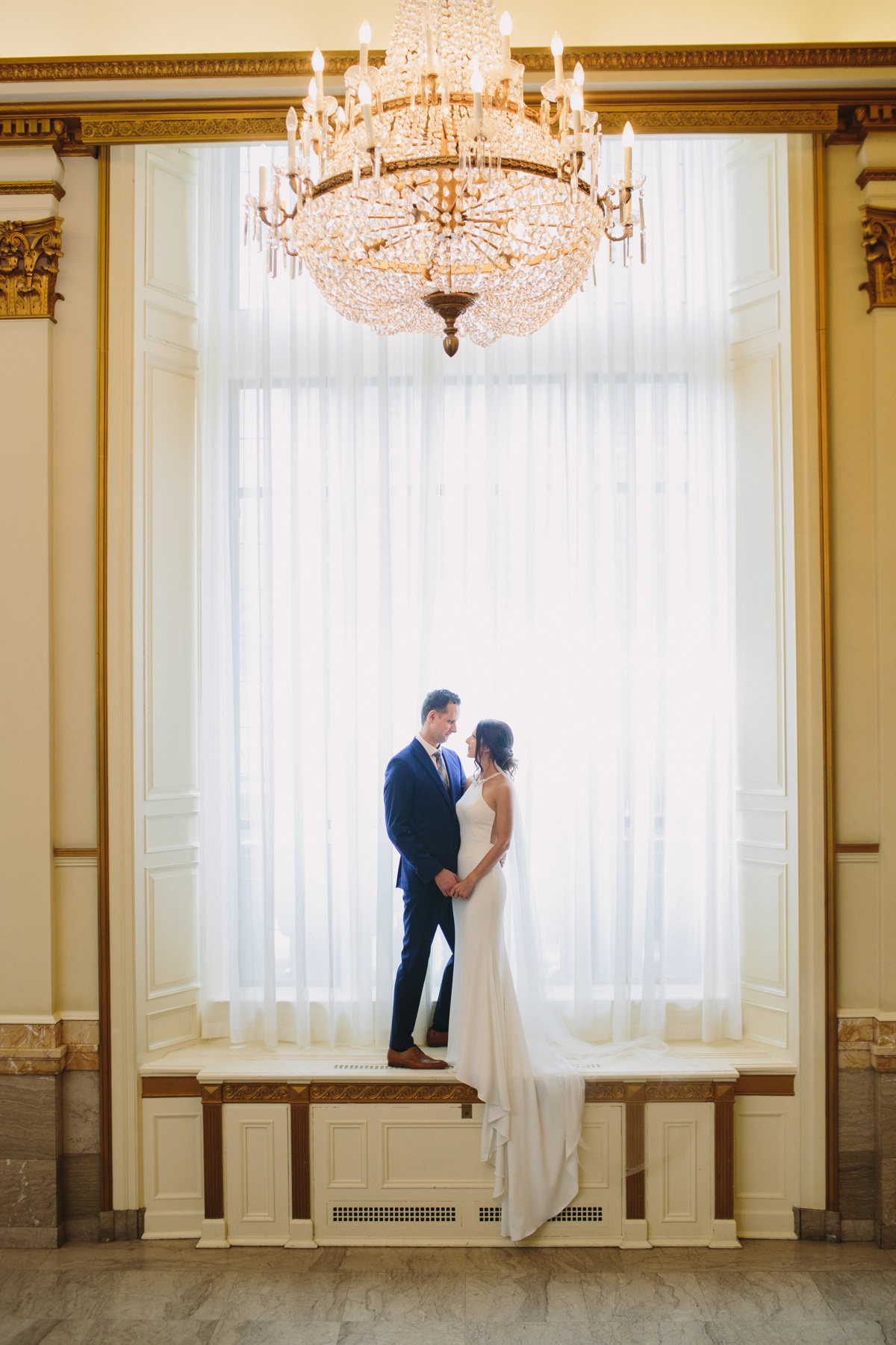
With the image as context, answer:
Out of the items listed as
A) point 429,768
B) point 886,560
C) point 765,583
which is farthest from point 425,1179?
point 886,560

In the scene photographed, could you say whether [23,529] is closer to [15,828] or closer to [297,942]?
[15,828]

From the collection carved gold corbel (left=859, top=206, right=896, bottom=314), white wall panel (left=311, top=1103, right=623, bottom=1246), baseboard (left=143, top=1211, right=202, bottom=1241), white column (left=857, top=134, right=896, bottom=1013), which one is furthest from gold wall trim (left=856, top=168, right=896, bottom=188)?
baseboard (left=143, top=1211, right=202, bottom=1241)

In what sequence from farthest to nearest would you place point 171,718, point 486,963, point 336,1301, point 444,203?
point 171,718 → point 486,963 → point 336,1301 → point 444,203

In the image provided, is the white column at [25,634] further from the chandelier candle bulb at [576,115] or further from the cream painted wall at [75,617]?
the chandelier candle bulb at [576,115]

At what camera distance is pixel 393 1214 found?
400 centimetres

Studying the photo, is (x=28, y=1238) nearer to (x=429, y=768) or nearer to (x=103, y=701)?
(x=103, y=701)

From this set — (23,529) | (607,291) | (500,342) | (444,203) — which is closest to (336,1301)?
(23,529)

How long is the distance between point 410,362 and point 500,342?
42cm

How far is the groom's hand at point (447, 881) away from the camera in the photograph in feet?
13.4

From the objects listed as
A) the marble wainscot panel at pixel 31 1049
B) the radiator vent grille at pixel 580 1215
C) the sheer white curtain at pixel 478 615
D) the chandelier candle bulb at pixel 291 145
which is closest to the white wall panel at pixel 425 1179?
the radiator vent grille at pixel 580 1215

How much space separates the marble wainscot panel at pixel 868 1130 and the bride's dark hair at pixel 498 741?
175cm

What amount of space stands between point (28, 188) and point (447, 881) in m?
3.39

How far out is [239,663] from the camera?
4586 millimetres

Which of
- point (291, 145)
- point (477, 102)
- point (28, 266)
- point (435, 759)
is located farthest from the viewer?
point (435, 759)
